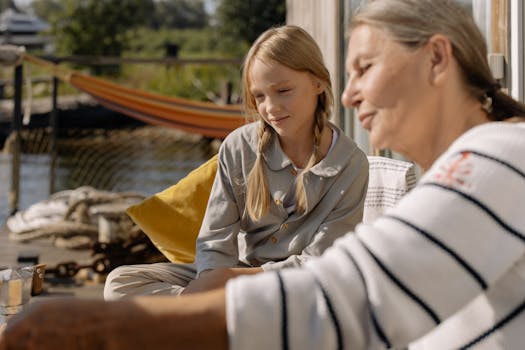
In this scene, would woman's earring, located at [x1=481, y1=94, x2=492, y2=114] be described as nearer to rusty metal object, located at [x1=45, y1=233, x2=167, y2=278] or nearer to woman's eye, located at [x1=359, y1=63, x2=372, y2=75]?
woman's eye, located at [x1=359, y1=63, x2=372, y2=75]

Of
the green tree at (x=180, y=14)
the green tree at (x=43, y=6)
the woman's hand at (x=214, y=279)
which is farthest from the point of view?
the green tree at (x=43, y=6)

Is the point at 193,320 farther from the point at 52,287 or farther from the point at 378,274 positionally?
the point at 52,287

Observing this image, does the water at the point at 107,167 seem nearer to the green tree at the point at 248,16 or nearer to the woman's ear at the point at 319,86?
the woman's ear at the point at 319,86

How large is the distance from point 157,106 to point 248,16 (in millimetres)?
22095

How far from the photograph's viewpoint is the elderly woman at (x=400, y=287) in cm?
88

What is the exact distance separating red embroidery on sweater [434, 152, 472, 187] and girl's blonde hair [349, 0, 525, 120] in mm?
199

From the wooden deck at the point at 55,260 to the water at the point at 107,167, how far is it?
2.56m

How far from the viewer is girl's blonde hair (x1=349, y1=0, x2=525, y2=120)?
1.15 m

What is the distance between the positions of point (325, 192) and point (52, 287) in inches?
89.6

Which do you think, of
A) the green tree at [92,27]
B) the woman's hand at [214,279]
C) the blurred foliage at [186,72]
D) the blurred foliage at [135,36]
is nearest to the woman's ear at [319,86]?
the woman's hand at [214,279]

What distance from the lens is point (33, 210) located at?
606 centimetres

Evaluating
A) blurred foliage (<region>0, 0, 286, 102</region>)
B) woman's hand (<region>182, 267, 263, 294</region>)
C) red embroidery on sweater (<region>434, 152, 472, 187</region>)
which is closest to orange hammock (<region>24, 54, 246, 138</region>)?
woman's hand (<region>182, 267, 263, 294</region>)

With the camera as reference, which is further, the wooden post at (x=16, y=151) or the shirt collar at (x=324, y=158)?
the wooden post at (x=16, y=151)

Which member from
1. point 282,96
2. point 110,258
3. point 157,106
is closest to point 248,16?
point 157,106
